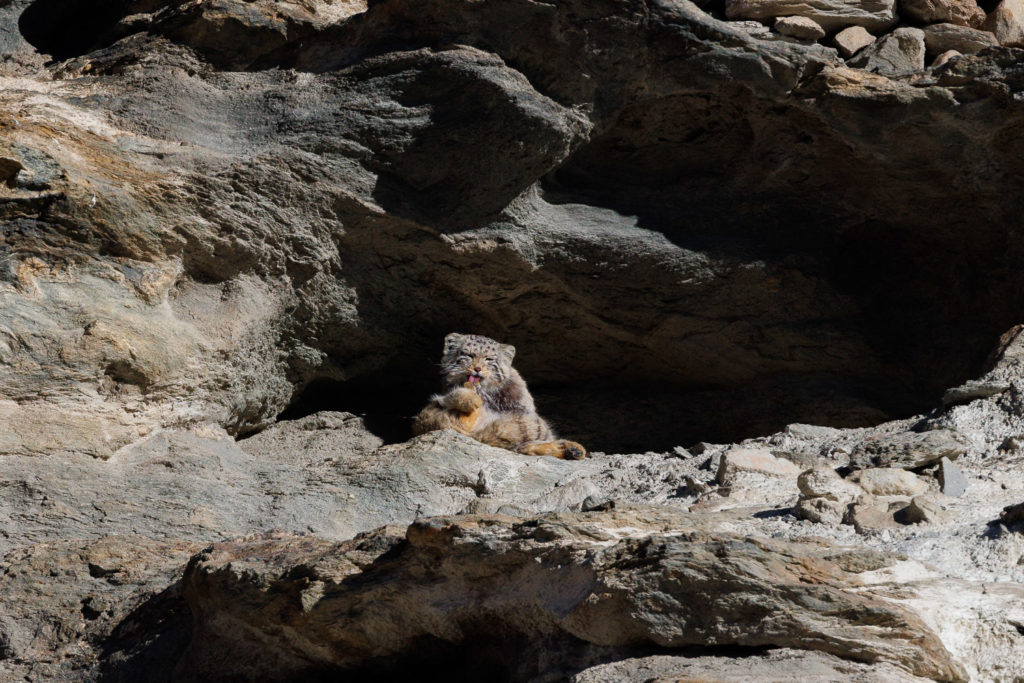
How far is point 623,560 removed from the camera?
3002 millimetres

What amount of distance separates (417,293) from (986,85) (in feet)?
10.5

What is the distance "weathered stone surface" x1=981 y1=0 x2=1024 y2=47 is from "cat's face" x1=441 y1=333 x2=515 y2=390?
11.4 feet

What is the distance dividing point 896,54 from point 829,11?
483 mm

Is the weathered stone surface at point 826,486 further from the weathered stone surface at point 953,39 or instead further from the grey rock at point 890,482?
the weathered stone surface at point 953,39

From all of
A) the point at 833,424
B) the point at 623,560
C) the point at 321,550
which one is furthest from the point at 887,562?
the point at 833,424

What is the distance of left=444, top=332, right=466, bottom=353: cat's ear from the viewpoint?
6.80 metres

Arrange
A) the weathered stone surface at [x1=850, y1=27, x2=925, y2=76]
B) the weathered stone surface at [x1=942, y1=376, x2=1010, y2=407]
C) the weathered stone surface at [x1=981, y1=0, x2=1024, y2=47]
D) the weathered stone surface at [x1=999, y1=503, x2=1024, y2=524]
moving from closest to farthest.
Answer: the weathered stone surface at [x1=999, y1=503, x2=1024, y2=524], the weathered stone surface at [x1=942, y1=376, x2=1010, y2=407], the weathered stone surface at [x1=850, y1=27, x2=925, y2=76], the weathered stone surface at [x1=981, y1=0, x2=1024, y2=47]

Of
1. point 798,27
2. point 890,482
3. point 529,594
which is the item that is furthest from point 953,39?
point 529,594

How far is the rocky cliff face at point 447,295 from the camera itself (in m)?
3.82

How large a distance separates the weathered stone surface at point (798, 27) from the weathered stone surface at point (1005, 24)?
1136 mm

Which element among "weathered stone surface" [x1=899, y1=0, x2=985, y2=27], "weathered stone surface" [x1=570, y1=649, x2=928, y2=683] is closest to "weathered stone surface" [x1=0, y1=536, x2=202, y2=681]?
"weathered stone surface" [x1=570, y1=649, x2=928, y2=683]

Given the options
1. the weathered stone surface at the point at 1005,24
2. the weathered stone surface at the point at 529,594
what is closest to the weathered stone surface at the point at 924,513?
the weathered stone surface at the point at 529,594

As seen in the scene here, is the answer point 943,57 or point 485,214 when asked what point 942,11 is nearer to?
point 943,57

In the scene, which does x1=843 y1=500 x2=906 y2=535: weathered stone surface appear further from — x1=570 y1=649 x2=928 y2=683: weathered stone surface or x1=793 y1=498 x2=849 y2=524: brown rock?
x1=570 y1=649 x2=928 y2=683: weathered stone surface
